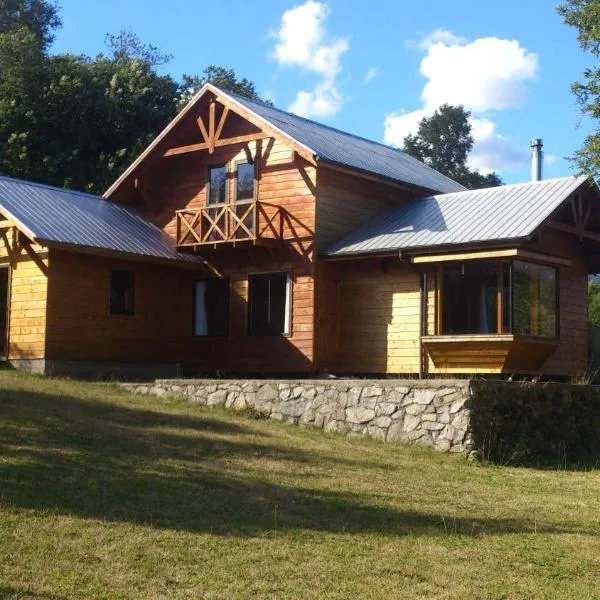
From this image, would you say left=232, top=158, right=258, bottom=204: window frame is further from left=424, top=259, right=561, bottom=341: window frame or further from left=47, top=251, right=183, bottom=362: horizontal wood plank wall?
left=424, top=259, right=561, bottom=341: window frame

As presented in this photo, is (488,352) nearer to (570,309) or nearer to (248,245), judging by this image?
(570,309)

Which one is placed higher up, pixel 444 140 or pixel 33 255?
pixel 444 140

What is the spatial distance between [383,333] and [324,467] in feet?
26.5

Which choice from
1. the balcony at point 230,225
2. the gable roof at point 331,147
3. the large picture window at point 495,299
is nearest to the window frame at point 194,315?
the balcony at point 230,225

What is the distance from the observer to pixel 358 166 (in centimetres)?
2188

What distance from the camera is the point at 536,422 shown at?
15.7 m

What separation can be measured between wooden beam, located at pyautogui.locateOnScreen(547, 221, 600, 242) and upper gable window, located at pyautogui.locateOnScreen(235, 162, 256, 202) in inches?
276

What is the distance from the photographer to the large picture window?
18.8 m

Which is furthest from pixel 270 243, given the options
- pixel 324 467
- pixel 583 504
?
pixel 583 504

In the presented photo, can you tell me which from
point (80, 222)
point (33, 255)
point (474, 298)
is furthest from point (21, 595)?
point (80, 222)

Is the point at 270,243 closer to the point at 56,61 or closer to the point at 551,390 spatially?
the point at 551,390

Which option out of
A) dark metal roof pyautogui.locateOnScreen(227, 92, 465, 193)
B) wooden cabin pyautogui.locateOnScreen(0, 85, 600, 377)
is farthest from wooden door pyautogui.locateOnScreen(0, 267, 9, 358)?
dark metal roof pyautogui.locateOnScreen(227, 92, 465, 193)

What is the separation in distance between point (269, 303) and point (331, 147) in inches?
160

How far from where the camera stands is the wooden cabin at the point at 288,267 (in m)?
19.5
